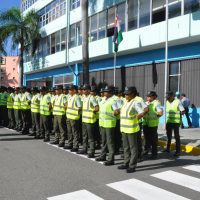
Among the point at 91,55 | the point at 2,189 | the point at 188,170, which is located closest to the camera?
the point at 2,189

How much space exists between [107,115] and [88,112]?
1056 millimetres

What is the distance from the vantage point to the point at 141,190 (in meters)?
6.95

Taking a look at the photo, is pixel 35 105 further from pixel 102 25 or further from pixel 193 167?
pixel 102 25

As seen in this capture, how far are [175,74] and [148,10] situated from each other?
3862 millimetres

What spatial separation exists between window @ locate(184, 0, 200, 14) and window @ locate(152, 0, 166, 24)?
5.33 feet

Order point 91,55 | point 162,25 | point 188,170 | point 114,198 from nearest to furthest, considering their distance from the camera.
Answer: point 114,198 → point 188,170 → point 162,25 → point 91,55

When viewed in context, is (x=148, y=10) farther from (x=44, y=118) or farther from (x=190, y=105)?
(x=44, y=118)

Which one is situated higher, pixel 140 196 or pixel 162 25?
pixel 162 25

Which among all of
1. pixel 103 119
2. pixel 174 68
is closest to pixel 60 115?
pixel 103 119

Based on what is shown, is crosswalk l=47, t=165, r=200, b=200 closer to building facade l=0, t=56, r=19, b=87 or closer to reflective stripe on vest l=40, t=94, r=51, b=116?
reflective stripe on vest l=40, t=94, r=51, b=116

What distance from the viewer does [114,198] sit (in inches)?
253

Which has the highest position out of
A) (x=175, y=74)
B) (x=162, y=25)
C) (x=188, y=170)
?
(x=162, y=25)

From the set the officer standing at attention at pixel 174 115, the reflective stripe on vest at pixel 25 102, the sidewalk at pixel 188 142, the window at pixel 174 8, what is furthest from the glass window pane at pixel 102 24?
the officer standing at attention at pixel 174 115

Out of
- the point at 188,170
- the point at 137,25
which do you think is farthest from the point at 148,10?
the point at 188,170
